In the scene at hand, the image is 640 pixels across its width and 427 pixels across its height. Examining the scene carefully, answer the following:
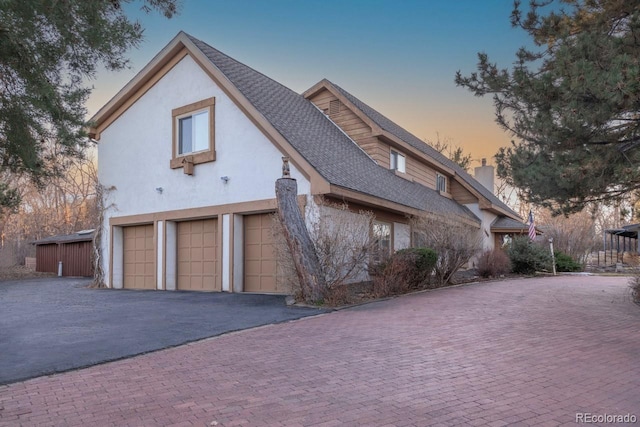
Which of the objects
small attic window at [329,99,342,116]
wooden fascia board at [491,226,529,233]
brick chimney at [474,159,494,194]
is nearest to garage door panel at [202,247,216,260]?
small attic window at [329,99,342,116]

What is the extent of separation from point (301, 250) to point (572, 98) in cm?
586

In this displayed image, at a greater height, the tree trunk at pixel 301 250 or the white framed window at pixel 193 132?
the white framed window at pixel 193 132

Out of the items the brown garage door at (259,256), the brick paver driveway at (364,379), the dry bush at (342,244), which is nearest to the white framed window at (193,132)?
the brown garage door at (259,256)

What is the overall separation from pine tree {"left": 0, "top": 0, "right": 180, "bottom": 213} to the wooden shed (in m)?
19.9

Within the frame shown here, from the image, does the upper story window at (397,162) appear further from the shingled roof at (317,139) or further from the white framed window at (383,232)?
the white framed window at (383,232)

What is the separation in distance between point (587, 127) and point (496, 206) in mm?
14834

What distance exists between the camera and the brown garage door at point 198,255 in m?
14.0

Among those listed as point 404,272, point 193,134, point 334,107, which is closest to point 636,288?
point 404,272

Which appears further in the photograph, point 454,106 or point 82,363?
point 454,106

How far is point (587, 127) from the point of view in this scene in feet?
28.6

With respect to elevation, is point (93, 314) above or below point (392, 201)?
below

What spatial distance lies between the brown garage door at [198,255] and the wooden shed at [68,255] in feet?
40.8

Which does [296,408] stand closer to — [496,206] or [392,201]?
[392,201]

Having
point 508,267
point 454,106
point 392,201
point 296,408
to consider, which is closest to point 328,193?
point 392,201
